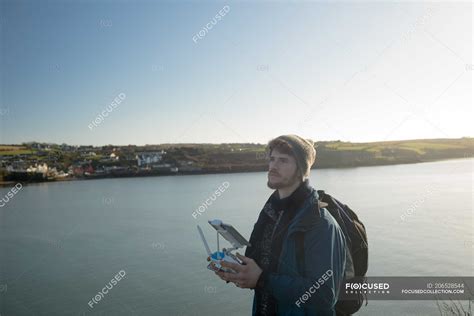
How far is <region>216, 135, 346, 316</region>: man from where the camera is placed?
1.34 m

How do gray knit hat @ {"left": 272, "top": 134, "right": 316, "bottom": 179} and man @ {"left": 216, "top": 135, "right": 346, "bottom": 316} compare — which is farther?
gray knit hat @ {"left": 272, "top": 134, "right": 316, "bottom": 179}

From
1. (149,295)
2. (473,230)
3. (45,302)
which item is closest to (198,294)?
(149,295)

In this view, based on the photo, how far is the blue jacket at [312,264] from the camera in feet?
4.38

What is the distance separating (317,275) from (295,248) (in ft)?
Answer: 0.39

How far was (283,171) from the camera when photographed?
58.3 inches

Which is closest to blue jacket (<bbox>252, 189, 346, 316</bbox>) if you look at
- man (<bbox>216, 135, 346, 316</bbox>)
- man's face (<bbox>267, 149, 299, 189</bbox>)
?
man (<bbox>216, 135, 346, 316</bbox>)

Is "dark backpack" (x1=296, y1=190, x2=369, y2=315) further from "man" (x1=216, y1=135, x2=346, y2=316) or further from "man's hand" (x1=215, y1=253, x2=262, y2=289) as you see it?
"man's hand" (x1=215, y1=253, x2=262, y2=289)

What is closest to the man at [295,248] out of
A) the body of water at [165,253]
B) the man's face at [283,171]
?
the man's face at [283,171]

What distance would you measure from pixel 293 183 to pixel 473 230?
1067 centimetres

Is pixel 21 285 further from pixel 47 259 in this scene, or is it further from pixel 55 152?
pixel 55 152

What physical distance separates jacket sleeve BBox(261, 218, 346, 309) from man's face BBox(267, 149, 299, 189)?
216 millimetres

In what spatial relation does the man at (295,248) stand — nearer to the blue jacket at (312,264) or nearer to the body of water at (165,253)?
the blue jacket at (312,264)

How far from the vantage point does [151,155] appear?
42.6 meters

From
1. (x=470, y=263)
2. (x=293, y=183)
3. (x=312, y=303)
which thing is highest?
(x=293, y=183)
